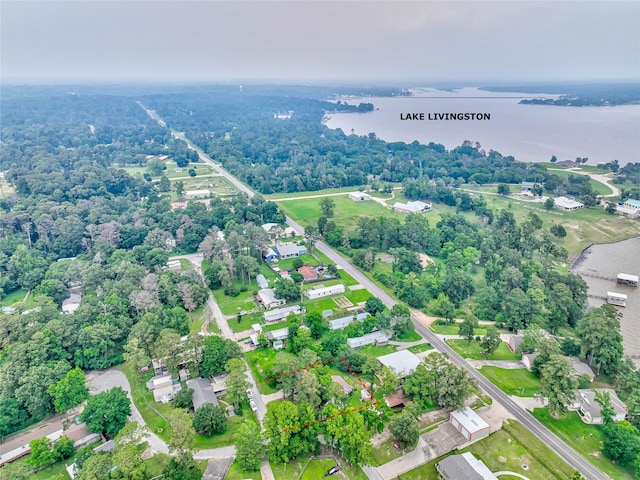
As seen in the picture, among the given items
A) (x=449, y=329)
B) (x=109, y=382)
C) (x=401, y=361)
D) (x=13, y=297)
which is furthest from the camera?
(x=13, y=297)

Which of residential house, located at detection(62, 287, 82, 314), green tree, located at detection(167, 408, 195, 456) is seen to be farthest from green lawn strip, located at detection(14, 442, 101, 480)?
residential house, located at detection(62, 287, 82, 314)

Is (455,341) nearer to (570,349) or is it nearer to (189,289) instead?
(570,349)

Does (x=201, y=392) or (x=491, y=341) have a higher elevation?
(x=491, y=341)

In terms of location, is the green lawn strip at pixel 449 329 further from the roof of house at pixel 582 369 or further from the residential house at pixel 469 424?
the residential house at pixel 469 424

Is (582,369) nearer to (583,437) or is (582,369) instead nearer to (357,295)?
(583,437)

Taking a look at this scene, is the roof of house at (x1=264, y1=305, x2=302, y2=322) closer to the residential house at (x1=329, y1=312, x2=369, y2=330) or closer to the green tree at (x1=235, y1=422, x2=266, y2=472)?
the residential house at (x1=329, y1=312, x2=369, y2=330)

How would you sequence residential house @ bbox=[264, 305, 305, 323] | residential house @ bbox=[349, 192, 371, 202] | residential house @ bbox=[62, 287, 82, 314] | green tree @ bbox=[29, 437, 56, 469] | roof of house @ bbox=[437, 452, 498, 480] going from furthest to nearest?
residential house @ bbox=[349, 192, 371, 202] → residential house @ bbox=[62, 287, 82, 314] → residential house @ bbox=[264, 305, 305, 323] → green tree @ bbox=[29, 437, 56, 469] → roof of house @ bbox=[437, 452, 498, 480]

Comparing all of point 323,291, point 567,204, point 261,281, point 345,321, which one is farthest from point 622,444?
point 567,204
